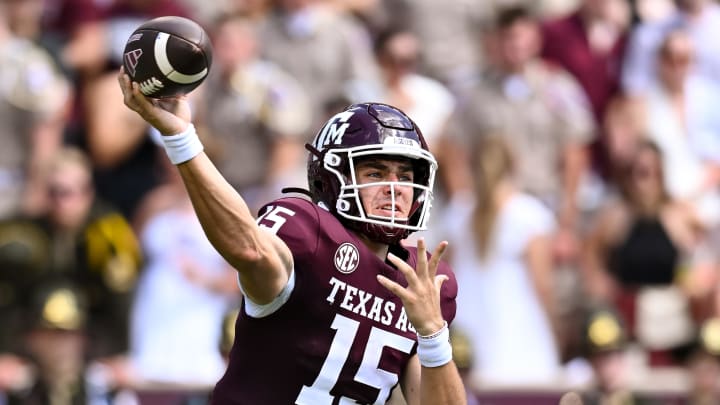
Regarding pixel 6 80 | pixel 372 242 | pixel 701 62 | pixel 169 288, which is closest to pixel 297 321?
pixel 372 242

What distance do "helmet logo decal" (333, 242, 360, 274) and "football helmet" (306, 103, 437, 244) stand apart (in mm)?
92

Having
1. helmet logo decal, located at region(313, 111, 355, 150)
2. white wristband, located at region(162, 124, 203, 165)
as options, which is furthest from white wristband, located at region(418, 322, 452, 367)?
white wristband, located at region(162, 124, 203, 165)

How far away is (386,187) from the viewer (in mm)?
4613

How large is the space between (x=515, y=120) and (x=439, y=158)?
1.92 ft

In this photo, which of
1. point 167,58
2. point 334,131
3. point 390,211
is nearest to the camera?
point 167,58

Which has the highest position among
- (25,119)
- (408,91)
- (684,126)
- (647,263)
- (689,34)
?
(689,34)

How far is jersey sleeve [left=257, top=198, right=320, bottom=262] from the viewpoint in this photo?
4.43 meters

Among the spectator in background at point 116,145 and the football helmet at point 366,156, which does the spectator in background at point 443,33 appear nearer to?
the spectator in background at point 116,145

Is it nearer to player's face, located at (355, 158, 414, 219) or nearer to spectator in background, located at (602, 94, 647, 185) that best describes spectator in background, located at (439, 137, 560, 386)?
spectator in background, located at (602, 94, 647, 185)

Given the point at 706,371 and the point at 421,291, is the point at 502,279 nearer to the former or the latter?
the point at 706,371

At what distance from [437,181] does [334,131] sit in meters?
4.66

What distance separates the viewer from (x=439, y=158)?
30.6 feet

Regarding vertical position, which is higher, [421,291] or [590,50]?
[590,50]

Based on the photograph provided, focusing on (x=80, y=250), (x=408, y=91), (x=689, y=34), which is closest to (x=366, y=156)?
(x=80, y=250)
